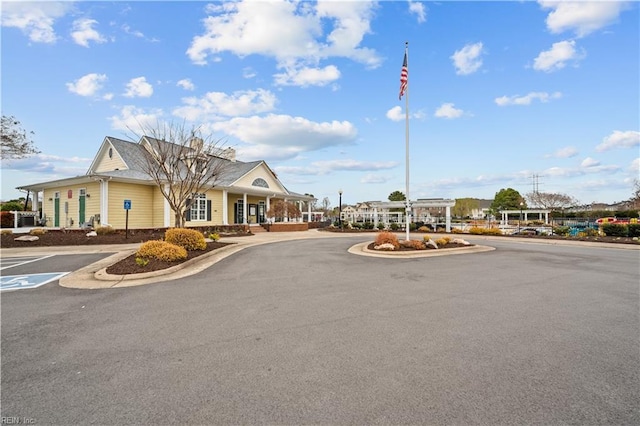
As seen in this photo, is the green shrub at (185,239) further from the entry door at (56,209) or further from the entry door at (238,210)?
the entry door at (238,210)

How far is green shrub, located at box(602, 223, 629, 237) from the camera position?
22.0 metres

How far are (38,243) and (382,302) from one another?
54.2 ft

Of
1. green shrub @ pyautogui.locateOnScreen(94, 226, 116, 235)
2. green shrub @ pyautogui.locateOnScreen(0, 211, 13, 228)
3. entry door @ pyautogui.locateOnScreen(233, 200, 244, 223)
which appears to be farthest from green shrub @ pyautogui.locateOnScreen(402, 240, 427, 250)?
green shrub @ pyautogui.locateOnScreen(0, 211, 13, 228)

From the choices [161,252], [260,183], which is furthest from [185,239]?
[260,183]

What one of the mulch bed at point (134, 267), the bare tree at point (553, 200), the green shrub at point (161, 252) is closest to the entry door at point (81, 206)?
the mulch bed at point (134, 267)

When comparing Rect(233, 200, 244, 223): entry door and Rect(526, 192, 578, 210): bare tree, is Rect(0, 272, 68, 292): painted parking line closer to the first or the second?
Rect(233, 200, 244, 223): entry door

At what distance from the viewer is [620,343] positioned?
433 cm

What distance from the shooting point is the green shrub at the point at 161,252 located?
33.0 feet

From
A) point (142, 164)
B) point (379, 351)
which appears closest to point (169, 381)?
point (379, 351)

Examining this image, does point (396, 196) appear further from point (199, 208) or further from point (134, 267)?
point (134, 267)

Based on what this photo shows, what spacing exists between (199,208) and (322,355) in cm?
2315

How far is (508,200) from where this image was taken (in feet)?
243

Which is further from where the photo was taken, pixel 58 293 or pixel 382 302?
pixel 58 293

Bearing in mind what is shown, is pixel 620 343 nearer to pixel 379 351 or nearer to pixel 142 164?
pixel 379 351
